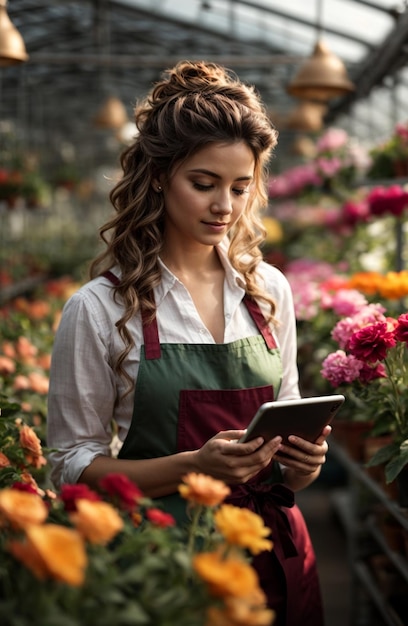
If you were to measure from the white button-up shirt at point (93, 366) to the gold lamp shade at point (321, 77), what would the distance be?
107 inches

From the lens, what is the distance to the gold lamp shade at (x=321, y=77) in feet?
13.8

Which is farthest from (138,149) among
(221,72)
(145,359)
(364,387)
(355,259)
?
(355,259)

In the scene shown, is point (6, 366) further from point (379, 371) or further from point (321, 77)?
point (321, 77)

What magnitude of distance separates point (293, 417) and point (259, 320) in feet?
1.37

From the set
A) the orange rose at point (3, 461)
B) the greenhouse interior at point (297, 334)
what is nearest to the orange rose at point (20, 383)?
the greenhouse interior at point (297, 334)

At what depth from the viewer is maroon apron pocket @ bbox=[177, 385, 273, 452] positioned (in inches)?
66.4

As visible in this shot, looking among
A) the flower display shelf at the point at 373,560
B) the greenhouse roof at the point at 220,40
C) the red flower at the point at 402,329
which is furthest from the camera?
the greenhouse roof at the point at 220,40

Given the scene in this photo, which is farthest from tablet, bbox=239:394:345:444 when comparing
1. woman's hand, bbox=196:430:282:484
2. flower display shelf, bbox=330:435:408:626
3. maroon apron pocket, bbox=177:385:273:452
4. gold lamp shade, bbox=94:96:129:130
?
gold lamp shade, bbox=94:96:129:130

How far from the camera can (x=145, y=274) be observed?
5.80 ft

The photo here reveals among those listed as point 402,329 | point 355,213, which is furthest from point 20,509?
point 355,213

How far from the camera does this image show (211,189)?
1.68 metres

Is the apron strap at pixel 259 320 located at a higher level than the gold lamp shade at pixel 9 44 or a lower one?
lower

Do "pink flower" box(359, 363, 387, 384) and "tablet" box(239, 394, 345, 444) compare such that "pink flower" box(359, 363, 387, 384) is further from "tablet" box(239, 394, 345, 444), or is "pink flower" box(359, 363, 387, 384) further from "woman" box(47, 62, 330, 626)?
"tablet" box(239, 394, 345, 444)

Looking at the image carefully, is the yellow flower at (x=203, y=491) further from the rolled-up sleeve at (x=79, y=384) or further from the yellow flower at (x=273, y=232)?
the yellow flower at (x=273, y=232)
